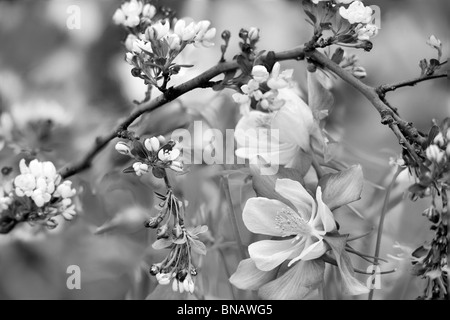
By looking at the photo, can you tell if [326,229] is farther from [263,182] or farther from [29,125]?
[29,125]

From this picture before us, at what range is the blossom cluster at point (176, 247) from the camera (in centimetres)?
37

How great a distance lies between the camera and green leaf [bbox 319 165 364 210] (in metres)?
0.41

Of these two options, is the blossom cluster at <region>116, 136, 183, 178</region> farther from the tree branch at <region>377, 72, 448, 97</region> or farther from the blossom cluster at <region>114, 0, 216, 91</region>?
the tree branch at <region>377, 72, 448, 97</region>

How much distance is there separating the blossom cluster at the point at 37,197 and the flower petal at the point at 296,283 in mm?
150

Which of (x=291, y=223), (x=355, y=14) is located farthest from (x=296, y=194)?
(x=355, y=14)

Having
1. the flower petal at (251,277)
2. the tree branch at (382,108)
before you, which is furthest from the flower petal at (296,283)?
the tree branch at (382,108)

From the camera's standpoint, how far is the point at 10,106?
555mm

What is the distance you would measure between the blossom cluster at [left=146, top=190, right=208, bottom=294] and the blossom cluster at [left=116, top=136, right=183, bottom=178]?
2 centimetres

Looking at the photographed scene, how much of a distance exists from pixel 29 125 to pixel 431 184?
0.37m

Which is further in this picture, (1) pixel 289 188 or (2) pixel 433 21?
(2) pixel 433 21

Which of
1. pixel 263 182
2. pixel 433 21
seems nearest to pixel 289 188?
pixel 263 182

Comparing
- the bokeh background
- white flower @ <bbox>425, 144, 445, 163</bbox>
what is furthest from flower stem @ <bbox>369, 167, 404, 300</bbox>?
white flower @ <bbox>425, 144, 445, 163</bbox>

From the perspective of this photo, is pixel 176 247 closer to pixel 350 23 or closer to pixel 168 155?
pixel 168 155
